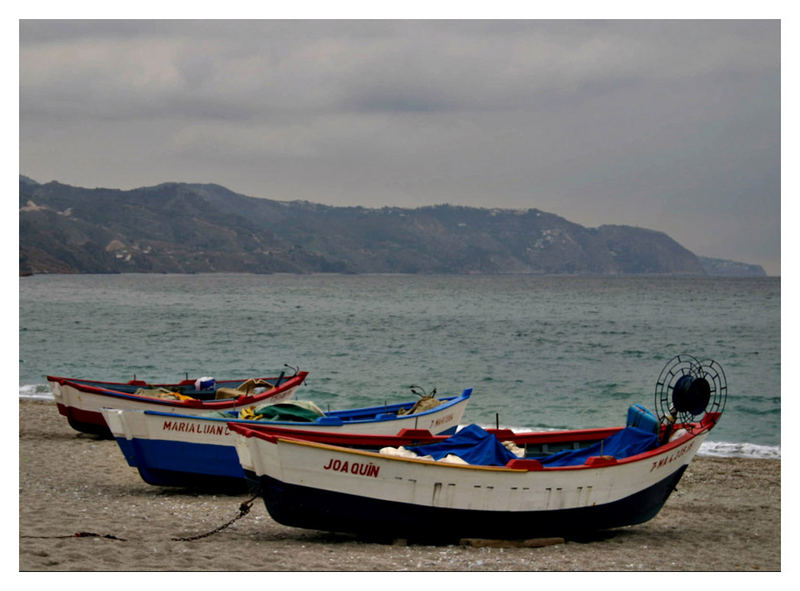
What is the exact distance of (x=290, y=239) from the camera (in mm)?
83000

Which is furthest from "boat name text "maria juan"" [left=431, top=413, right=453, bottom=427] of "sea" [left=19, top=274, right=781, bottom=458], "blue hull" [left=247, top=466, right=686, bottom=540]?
"blue hull" [left=247, top=466, right=686, bottom=540]

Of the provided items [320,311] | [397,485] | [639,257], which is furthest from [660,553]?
[320,311]

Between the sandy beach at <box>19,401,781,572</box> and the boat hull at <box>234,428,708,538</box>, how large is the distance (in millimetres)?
208

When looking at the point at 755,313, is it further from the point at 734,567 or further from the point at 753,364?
the point at 734,567

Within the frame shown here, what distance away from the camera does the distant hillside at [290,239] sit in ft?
162

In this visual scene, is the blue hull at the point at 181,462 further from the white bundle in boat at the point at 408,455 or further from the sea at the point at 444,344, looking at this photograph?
the sea at the point at 444,344

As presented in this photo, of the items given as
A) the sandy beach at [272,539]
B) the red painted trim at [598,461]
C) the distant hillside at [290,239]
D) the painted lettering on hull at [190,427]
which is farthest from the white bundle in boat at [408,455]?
the distant hillside at [290,239]

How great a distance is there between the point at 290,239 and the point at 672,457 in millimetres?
75094

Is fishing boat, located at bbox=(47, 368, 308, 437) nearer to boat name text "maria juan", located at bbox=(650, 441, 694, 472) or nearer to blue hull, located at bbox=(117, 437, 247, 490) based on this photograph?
blue hull, located at bbox=(117, 437, 247, 490)

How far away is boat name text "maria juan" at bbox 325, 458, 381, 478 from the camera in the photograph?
806cm

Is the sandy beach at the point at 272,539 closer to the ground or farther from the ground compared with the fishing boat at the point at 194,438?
closer to the ground

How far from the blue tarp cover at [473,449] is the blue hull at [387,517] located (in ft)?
1.55

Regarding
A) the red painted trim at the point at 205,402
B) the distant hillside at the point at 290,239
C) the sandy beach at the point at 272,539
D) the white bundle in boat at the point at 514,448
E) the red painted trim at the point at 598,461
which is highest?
the distant hillside at the point at 290,239

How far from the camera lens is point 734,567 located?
8516 mm
